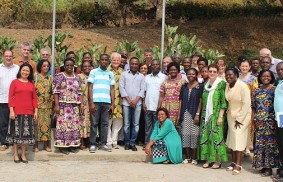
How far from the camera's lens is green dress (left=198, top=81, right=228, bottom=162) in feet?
25.6

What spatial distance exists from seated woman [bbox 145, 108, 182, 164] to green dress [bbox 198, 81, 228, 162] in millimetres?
461

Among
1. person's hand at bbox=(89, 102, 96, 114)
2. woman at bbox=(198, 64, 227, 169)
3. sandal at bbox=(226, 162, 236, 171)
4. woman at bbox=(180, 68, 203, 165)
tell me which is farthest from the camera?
person's hand at bbox=(89, 102, 96, 114)

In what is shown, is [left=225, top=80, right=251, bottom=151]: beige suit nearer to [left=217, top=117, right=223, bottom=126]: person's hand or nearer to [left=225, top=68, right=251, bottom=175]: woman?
[left=225, top=68, right=251, bottom=175]: woman

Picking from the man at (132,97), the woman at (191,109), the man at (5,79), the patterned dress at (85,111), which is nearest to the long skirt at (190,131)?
the woman at (191,109)

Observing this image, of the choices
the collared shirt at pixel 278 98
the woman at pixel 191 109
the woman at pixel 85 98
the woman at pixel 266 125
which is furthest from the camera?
the woman at pixel 85 98

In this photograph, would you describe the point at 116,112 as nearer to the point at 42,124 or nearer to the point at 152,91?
the point at 152,91

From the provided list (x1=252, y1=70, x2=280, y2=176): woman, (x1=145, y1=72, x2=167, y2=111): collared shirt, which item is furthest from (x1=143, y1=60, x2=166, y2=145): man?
(x1=252, y1=70, x2=280, y2=176): woman

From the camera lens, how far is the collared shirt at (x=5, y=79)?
8164 millimetres

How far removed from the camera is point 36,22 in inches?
838

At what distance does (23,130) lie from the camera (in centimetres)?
779

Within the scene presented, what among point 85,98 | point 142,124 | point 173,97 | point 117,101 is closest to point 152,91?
point 173,97

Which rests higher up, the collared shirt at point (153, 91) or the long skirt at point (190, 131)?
the collared shirt at point (153, 91)

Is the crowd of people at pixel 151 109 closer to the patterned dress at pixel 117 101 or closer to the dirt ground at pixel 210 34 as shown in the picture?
the patterned dress at pixel 117 101

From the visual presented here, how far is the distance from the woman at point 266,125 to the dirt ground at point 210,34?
9837 mm
